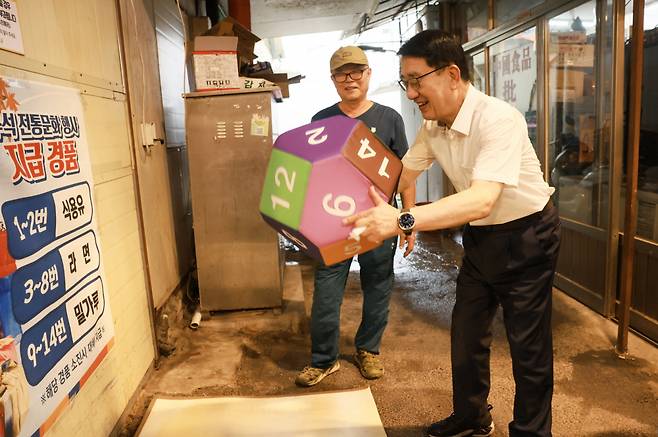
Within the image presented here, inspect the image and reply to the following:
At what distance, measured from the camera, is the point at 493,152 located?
4.83ft

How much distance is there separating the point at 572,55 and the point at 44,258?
356 centimetres

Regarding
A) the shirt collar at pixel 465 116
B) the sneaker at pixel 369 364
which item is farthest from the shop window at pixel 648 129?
the shirt collar at pixel 465 116

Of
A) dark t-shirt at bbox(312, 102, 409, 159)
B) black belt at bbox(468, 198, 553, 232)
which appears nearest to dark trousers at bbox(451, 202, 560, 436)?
black belt at bbox(468, 198, 553, 232)

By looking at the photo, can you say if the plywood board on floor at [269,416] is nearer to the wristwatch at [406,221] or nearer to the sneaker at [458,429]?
the sneaker at [458,429]

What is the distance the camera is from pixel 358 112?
244 cm

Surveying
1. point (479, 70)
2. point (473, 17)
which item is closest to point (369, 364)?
point (479, 70)

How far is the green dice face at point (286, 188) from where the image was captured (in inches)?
54.4

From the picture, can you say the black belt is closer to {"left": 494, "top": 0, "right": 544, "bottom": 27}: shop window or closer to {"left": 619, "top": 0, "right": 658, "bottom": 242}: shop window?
{"left": 619, "top": 0, "right": 658, "bottom": 242}: shop window

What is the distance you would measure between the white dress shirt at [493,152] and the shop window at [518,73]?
2.65 m

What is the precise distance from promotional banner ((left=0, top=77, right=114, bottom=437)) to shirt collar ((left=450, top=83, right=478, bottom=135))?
1.34m

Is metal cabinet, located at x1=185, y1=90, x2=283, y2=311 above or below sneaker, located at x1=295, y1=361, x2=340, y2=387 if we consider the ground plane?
above

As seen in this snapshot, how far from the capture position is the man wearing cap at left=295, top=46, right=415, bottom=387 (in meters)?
2.35

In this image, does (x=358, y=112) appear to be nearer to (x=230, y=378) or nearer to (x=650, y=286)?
(x=230, y=378)

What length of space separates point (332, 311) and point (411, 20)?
6066 millimetres
